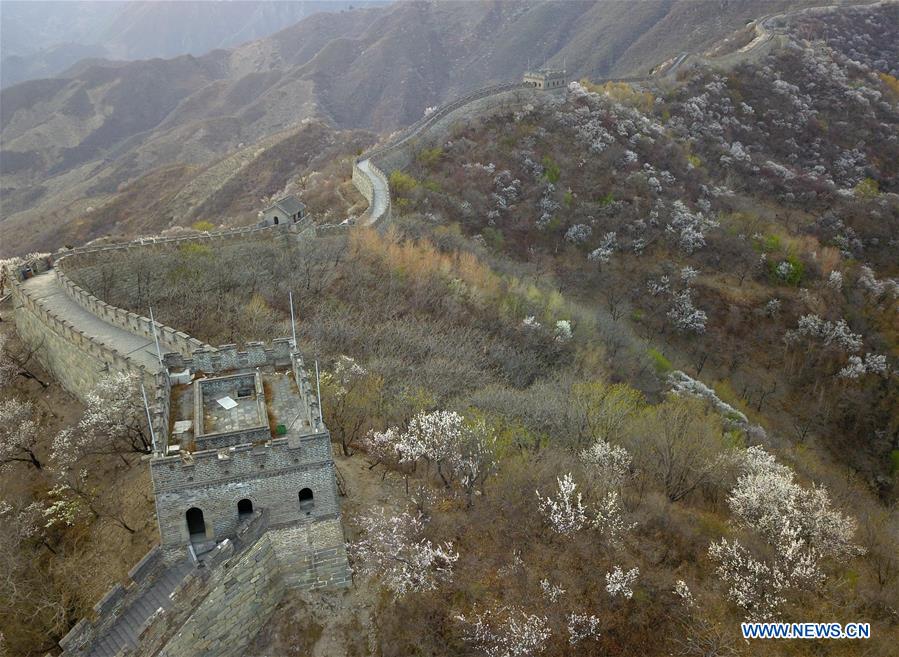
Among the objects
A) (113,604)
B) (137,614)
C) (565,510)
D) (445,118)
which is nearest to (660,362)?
(565,510)

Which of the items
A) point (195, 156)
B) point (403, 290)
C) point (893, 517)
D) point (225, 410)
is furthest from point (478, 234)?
point (195, 156)

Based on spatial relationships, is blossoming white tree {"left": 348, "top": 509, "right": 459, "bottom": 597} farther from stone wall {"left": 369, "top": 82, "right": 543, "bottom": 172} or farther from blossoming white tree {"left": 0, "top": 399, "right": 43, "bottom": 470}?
stone wall {"left": 369, "top": 82, "right": 543, "bottom": 172}

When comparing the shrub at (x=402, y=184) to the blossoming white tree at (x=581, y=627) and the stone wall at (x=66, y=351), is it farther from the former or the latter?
the blossoming white tree at (x=581, y=627)

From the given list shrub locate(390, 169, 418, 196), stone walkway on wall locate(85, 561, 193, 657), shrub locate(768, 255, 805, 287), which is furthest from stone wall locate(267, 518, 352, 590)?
shrub locate(768, 255, 805, 287)

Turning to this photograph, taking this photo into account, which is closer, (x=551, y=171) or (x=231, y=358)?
(x=231, y=358)

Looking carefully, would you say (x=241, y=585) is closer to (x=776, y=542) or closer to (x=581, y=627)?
(x=581, y=627)
